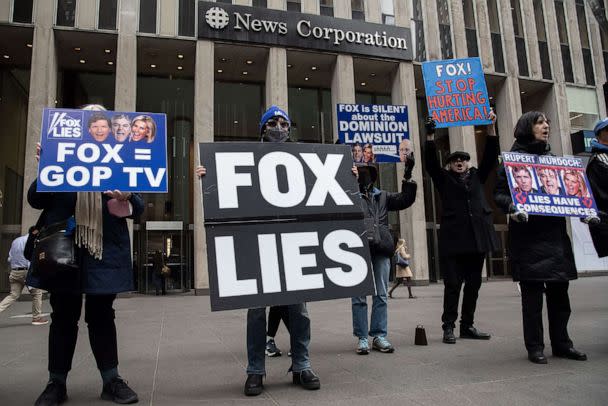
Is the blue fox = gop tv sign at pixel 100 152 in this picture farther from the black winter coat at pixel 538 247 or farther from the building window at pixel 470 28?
the building window at pixel 470 28

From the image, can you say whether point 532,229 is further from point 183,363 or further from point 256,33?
point 256,33

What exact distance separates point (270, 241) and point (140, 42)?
17.6 m

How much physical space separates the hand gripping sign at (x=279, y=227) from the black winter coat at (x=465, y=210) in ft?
7.51

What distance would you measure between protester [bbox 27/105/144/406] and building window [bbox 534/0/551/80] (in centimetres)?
2496

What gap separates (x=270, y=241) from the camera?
10.9 feet

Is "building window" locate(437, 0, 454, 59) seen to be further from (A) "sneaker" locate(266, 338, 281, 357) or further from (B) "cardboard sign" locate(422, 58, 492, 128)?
(A) "sneaker" locate(266, 338, 281, 357)

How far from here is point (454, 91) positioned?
6.72m

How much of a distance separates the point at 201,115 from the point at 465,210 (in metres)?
14.1

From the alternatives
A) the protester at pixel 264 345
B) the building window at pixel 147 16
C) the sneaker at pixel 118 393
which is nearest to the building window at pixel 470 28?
the building window at pixel 147 16

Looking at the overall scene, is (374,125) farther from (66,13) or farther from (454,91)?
(66,13)

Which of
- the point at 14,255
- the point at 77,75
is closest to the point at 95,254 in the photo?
the point at 14,255

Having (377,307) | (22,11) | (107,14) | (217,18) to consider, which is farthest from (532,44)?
(22,11)

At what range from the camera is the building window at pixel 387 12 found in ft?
68.5

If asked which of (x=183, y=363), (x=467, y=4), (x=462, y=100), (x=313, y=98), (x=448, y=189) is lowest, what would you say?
(x=183, y=363)
